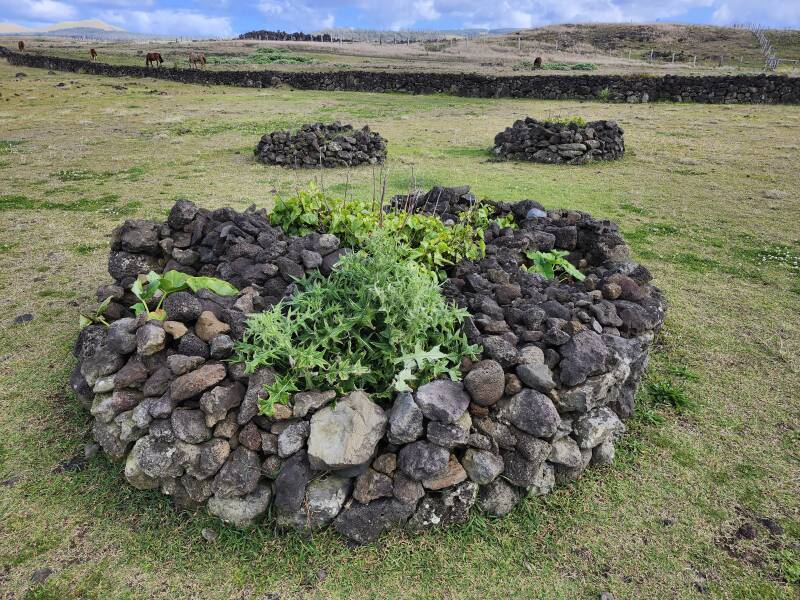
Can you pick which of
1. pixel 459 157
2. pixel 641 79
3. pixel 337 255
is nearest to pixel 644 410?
pixel 337 255

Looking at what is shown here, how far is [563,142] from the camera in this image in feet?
45.4

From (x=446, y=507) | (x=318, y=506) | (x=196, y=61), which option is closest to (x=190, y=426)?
(x=318, y=506)

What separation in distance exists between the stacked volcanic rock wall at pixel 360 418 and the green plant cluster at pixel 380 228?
49 centimetres

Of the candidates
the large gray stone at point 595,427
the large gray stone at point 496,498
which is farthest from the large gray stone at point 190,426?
the large gray stone at point 595,427

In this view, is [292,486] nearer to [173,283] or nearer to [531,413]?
[531,413]

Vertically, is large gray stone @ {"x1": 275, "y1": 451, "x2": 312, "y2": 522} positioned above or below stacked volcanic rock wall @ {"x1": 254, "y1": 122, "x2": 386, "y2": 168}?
below

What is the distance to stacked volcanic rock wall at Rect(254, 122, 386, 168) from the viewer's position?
12.9 metres

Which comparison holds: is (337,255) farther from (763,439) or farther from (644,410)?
(763,439)

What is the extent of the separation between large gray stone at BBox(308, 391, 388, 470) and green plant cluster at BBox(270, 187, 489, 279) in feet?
4.71

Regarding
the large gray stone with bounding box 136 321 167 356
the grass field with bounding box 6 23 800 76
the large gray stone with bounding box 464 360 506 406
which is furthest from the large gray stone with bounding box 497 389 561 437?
the grass field with bounding box 6 23 800 76

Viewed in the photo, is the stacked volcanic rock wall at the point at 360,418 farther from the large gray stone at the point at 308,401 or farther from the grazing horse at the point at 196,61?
the grazing horse at the point at 196,61

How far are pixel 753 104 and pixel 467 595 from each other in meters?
28.5


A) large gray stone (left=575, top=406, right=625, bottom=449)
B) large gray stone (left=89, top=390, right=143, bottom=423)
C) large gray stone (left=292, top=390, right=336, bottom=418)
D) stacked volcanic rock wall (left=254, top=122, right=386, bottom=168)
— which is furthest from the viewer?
stacked volcanic rock wall (left=254, top=122, right=386, bottom=168)

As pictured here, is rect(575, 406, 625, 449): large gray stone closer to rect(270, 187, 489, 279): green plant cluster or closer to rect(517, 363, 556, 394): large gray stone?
rect(517, 363, 556, 394): large gray stone
